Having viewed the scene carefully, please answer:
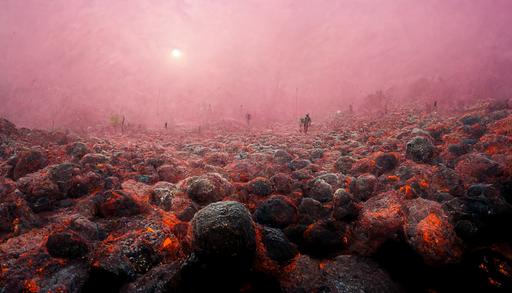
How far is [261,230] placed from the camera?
563cm

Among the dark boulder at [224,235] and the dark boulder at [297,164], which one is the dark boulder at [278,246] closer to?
the dark boulder at [224,235]

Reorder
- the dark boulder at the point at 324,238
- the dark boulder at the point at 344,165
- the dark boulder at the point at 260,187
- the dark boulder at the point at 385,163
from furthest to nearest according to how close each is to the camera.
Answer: the dark boulder at the point at 344,165 < the dark boulder at the point at 385,163 < the dark boulder at the point at 260,187 < the dark boulder at the point at 324,238

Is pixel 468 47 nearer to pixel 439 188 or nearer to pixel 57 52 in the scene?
pixel 439 188

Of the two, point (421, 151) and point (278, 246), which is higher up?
point (421, 151)

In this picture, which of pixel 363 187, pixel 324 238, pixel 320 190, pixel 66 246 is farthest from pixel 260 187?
pixel 66 246

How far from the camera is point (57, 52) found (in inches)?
1887

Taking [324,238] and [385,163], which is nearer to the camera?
[324,238]

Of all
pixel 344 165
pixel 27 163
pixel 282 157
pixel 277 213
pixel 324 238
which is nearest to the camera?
pixel 324 238

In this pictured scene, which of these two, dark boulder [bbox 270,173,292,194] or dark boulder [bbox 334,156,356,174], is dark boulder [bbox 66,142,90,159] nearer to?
dark boulder [bbox 270,173,292,194]

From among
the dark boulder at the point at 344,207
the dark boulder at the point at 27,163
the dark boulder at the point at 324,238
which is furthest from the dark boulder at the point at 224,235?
the dark boulder at the point at 27,163

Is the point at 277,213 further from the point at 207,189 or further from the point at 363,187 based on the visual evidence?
the point at 363,187

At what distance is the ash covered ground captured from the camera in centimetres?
458

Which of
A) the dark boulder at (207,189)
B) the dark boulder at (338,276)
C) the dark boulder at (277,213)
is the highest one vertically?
the dark boulder at (207,189)

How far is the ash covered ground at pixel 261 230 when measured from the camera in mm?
4578
